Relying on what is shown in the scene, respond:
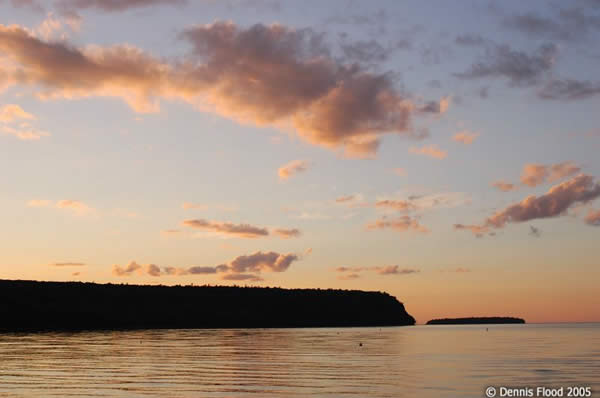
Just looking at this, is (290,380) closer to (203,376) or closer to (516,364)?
(203,376)

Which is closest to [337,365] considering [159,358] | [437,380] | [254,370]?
[254,370]

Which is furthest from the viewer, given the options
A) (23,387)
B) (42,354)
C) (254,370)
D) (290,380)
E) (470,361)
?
(42,354)

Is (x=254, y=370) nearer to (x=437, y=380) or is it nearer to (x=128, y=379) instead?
(x=128, y=379)

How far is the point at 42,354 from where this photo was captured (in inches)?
3319

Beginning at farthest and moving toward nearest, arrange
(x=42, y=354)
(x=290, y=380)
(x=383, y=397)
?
(x=42, y=354)
(x=290, y=380)
(x=383, y=397)

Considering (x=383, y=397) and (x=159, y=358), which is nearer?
(x=383, y=397)

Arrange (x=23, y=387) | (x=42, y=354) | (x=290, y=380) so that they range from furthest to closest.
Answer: (x=42, y=354)
(x=290, y=380)
(x=23, y=387)

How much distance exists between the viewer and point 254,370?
62125 millimetres

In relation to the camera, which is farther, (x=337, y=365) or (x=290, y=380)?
(x=337, y=365)

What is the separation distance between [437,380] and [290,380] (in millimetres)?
11334

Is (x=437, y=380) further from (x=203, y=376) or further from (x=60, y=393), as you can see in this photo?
(x=60, y=393)

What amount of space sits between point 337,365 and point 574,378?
22.1 meters

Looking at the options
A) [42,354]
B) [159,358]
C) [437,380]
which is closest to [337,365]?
[437,380]

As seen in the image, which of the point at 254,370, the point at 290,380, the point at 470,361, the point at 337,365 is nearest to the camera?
the point at 290,380
